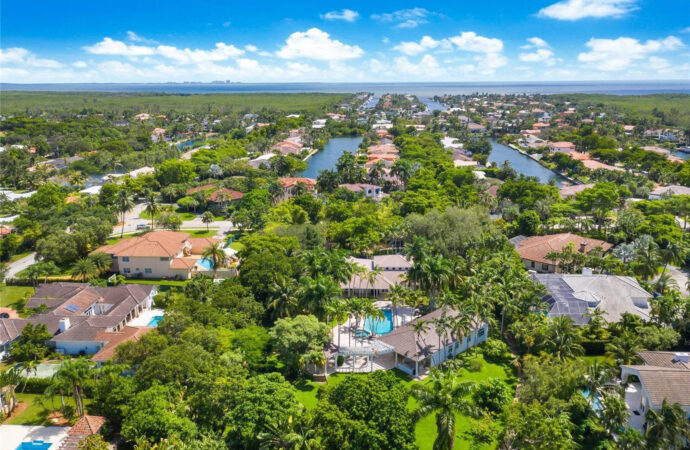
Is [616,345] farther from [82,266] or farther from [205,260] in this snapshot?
[82,266]

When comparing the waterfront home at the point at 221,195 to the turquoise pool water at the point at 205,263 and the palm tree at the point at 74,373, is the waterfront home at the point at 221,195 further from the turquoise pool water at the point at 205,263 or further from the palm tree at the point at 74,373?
the palm tree at the point at 74,373

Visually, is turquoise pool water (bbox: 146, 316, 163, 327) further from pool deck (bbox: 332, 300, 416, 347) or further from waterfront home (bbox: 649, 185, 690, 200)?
waterfront home (bbox: 649, 185, 690, 200)

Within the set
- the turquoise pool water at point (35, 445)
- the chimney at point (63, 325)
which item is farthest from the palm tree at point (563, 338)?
the chimney at point (63, 325)

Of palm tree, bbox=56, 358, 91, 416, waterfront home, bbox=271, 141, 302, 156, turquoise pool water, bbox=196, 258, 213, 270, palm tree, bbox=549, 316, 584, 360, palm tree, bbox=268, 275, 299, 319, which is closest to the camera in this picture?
palm tree, bbox=56, 358, 91, 416

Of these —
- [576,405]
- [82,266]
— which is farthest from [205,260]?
[576,405]

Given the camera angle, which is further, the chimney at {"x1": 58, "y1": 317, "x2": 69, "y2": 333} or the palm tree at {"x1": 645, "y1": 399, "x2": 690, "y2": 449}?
the chimney at {"x1": 58, "y1": 317, "x2": 69, "y2": 333}

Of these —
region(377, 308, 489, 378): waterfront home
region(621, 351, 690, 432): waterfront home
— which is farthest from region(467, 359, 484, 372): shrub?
region(621, 351, 690, 432): waterfront home

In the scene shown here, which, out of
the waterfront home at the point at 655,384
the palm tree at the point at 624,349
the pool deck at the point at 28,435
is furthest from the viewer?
the palm tree at the point at 624,349
